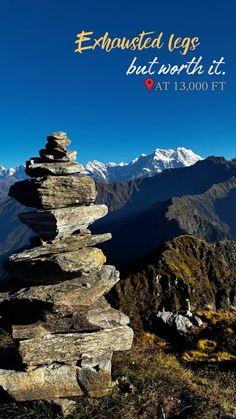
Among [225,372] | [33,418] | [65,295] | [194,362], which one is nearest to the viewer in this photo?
[33,418]

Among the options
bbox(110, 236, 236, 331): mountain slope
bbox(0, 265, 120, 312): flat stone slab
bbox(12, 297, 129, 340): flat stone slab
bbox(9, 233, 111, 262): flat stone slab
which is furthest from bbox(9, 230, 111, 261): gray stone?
bbox(110, 236, 236, 331): mountain slope

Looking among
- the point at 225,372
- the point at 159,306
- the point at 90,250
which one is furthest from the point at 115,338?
the point at 159,306

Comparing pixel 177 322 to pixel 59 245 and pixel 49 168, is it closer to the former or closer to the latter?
pixel 59 245

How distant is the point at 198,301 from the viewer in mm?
35844

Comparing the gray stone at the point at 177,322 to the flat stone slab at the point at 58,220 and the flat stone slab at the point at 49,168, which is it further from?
the flat stone slab at the point at 49,168

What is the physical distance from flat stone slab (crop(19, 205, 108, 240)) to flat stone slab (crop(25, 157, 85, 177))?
196 cm

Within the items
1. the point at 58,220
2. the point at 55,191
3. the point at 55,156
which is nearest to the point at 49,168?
the point at 55,156

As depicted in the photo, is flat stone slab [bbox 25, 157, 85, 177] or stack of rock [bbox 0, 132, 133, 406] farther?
flat stone slab [bbox 25, 157, 85, 177]

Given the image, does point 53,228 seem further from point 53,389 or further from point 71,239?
point 53,389

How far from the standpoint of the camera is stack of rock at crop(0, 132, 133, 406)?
19438mm

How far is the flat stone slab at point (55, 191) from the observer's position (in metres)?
20.7

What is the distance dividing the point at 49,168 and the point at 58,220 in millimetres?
2810

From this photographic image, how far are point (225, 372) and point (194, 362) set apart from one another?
2607mm

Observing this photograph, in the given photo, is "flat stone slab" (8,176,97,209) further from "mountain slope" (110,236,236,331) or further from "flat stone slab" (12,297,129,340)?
"mountain slope" (110,236,236,331)
